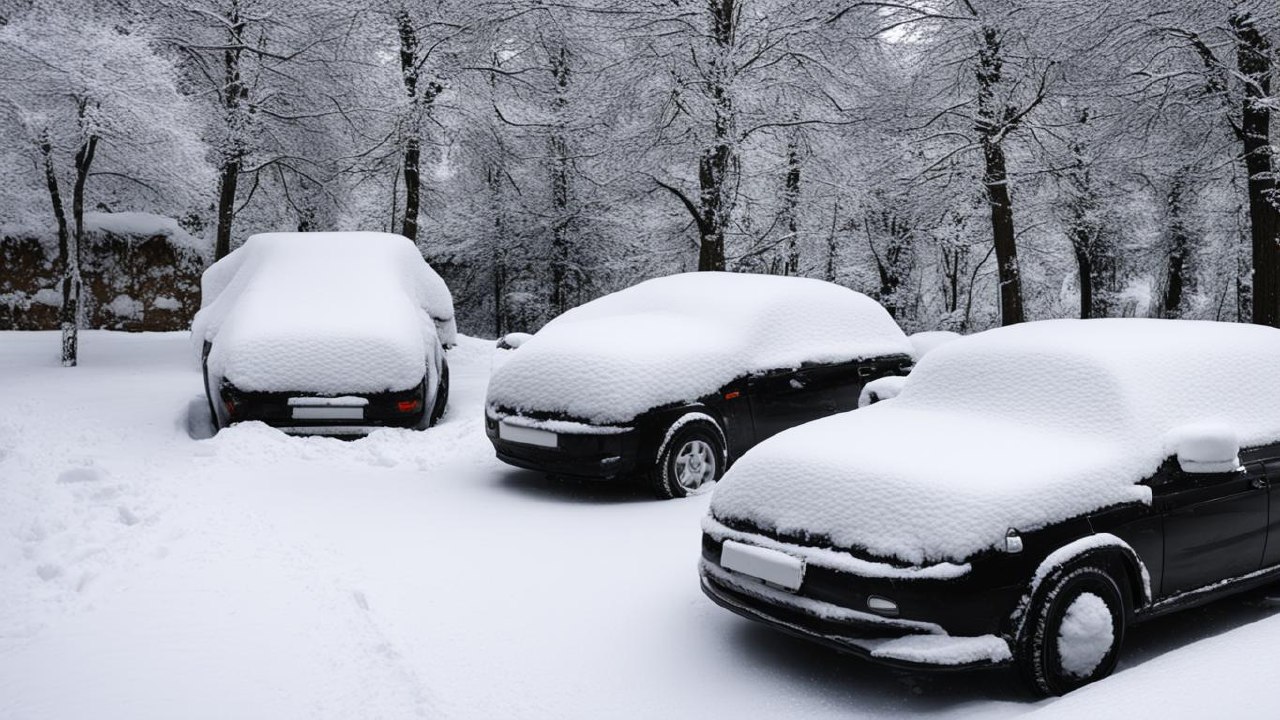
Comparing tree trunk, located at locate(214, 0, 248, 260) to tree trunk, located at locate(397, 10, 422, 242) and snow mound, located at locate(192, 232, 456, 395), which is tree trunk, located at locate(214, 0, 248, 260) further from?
snow mound, located at locate(192, 232, 456, 395)

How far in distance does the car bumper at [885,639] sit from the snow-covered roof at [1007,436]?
0.28m

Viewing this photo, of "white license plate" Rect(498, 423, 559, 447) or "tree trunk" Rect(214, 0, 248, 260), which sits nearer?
"white license plate" Rect(498, 423, 559, 447)

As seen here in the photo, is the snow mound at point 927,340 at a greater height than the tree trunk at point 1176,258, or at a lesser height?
lesser

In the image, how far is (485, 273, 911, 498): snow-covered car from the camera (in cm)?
692

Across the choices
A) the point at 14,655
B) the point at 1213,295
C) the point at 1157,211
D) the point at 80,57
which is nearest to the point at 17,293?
the point at 80,57

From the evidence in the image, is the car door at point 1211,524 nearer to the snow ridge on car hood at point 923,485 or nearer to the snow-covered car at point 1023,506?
Answer: the snow-covered car at point 1023,506

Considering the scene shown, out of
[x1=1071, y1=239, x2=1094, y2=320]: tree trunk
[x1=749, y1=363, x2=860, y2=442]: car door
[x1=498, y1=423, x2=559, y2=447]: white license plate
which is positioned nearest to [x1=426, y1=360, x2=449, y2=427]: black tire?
[x1=498, y1=423, x2=559, y2=447]: white license plate

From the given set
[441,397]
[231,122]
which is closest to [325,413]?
[441,397]

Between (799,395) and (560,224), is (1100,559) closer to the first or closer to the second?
(799,395)

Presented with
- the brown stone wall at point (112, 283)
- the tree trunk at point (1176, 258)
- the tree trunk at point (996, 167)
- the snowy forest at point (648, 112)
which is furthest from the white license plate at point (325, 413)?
the tree trunk at point (1176, 258)

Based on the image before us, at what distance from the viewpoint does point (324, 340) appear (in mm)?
8422

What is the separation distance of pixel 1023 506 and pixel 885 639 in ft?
2.46

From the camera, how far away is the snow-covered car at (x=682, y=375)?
692 centimetres

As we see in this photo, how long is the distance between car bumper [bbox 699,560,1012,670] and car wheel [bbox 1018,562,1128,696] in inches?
6.1
